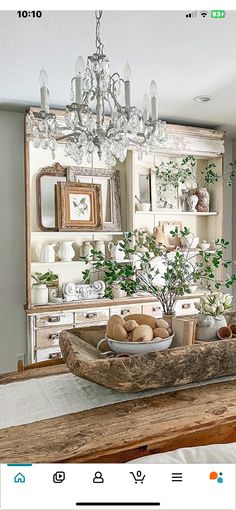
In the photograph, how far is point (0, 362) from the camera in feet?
10.5

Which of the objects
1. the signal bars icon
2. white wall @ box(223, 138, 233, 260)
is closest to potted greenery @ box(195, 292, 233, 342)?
the signal bars icon

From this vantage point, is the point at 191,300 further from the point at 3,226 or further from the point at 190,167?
the point at 3,226

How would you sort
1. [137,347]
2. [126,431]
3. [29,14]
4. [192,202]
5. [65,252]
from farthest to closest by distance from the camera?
[192,202] → [65,252] → [29,14] → [137,347] → [126,431]

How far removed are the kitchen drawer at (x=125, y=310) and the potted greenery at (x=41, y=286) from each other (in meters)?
0.57

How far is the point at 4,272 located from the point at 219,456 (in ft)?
8.84

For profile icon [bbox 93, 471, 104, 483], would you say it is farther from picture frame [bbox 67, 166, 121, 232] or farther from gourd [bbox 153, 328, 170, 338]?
picture frame [bbox 67, 166, 121, 232]

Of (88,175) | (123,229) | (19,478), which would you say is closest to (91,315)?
(123,229)

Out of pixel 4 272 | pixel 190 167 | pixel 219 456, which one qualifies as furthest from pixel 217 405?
pixel 190 167

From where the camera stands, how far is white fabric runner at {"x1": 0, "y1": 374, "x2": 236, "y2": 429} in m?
1.16

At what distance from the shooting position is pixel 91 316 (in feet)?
10.5

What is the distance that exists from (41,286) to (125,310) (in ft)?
2.44

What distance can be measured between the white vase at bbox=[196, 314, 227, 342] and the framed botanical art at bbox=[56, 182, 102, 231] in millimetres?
1888

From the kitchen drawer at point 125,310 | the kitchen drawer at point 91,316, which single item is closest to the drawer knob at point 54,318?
the kitchen drawer at point 91,316

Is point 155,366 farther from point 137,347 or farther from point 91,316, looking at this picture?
point 91,316
